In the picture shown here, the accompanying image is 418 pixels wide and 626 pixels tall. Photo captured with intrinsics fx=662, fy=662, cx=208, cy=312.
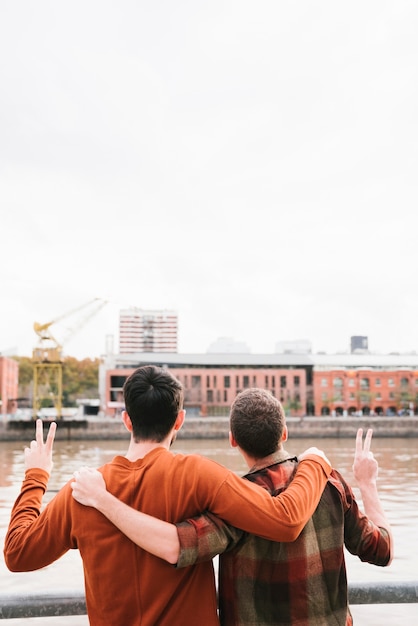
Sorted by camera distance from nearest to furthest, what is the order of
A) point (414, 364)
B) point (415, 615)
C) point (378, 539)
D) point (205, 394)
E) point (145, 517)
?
point (145, 517) < point (378, 539) < point (415, 615) < point (205, 394) < point (414, 364)

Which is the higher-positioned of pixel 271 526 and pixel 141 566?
pixel 271 526

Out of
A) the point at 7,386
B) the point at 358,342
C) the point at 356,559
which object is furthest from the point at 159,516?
the point at 358,342

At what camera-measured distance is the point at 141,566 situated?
6.59 feet

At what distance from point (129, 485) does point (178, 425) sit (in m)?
0.31

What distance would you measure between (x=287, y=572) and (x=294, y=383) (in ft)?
275

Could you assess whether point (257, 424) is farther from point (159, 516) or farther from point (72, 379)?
point (72, 379)

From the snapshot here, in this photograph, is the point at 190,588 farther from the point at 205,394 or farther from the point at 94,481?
the point at 205,394

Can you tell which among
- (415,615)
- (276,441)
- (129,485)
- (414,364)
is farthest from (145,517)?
(414,364)

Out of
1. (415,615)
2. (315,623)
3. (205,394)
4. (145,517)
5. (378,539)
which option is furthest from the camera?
(205,394)

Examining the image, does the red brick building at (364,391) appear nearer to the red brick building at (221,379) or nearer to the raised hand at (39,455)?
the red brick building at (221,379)

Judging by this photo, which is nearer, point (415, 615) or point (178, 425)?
point (178, 425)

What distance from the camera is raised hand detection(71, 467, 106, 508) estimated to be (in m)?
1.99

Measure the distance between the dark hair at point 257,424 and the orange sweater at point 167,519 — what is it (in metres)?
0.19

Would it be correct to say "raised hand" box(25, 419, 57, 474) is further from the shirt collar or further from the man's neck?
the shirt collar
